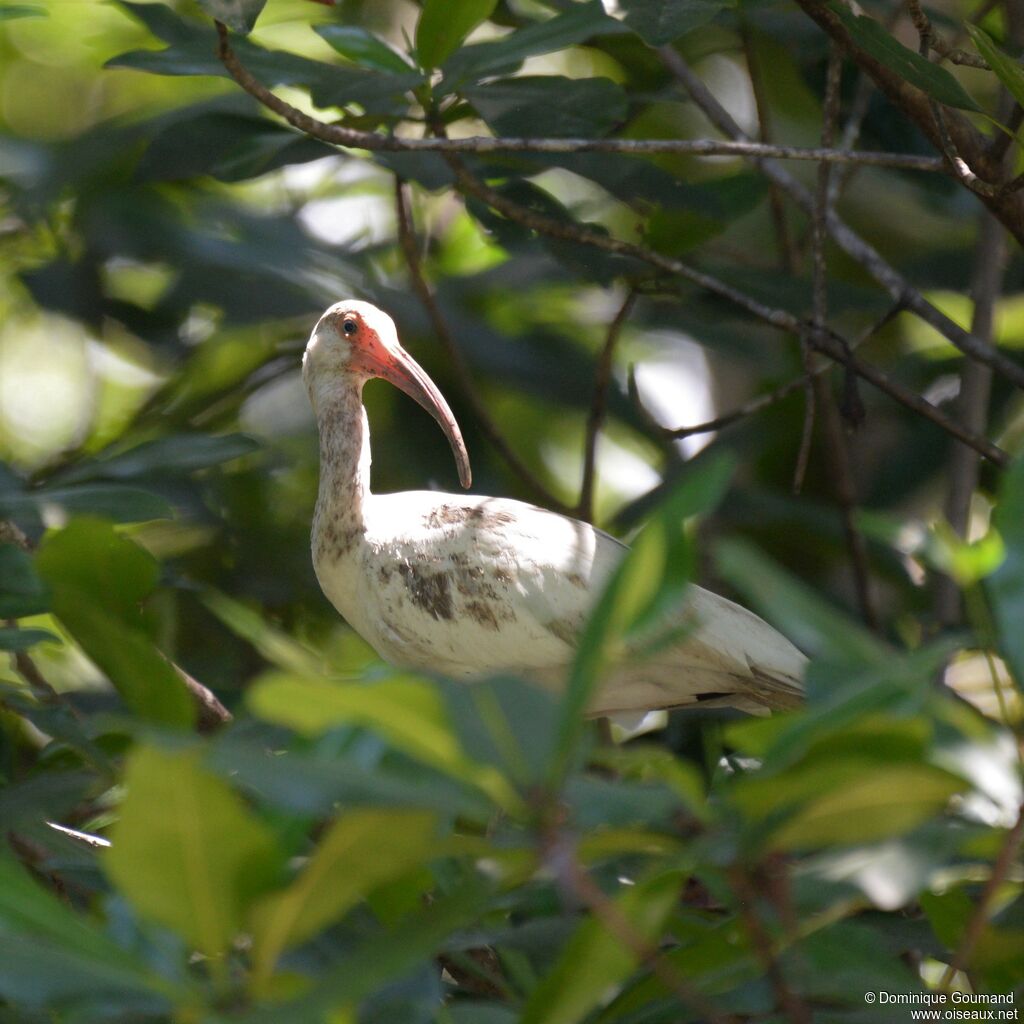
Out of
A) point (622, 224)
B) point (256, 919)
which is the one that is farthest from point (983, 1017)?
point (622, 224)

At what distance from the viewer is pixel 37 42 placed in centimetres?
557

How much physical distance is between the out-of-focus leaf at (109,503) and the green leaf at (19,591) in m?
0.30

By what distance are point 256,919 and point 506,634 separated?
2.21 metres

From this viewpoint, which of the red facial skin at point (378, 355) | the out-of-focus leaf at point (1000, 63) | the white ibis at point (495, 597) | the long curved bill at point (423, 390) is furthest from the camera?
the red facial skin at point (378, 355)

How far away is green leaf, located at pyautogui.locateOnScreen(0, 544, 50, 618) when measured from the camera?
1.95 meters

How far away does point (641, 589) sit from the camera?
3.52 ft

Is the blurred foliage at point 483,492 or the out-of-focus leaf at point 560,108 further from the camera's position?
the out-of-focus leaf at point 560,108

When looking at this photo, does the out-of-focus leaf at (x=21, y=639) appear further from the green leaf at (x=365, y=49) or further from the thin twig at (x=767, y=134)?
the thin twig at (x=767, y=134)

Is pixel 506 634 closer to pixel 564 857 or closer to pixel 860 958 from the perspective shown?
pixel 860 958

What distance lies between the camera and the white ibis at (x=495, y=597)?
3236mm

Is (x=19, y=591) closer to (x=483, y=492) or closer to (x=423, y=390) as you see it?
(x=423, y=390)

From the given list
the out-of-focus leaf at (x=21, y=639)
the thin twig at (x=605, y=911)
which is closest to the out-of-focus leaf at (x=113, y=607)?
the out-of-focus leaf at (x=21, y=639)

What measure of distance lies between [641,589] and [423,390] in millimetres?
2725

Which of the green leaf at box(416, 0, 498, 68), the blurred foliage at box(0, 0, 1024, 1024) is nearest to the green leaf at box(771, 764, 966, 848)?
A: the blurred foliage at box(0, 0, 1024, 1024)
